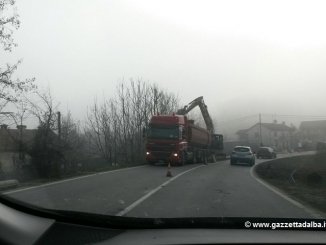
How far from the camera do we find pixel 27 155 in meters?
20.0

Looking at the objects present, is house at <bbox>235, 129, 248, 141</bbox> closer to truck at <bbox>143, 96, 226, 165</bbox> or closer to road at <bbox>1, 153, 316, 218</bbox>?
truck at <bbox>143, 96, 226, 165</bbox>

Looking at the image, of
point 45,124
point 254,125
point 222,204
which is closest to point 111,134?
point 45,124

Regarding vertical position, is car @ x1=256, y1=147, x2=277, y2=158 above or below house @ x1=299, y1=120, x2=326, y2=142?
below

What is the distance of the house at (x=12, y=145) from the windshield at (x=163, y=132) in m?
8.15

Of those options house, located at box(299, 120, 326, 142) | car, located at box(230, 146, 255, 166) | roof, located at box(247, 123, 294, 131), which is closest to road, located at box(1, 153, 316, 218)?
car, located at box(230, 146, 255, 166)

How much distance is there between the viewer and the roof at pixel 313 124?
56769 mm

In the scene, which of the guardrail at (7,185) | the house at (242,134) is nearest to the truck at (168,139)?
the guardrail at (7,185)

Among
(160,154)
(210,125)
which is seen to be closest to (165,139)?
(160,154)

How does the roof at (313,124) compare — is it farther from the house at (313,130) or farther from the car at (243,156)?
the car at (243,156)

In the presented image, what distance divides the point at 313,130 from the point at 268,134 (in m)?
17.2

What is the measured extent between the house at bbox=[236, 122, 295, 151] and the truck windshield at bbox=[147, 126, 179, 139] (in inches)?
1782

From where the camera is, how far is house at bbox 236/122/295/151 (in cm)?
7044

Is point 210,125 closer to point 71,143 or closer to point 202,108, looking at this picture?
point 202,108

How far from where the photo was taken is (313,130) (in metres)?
57.1
